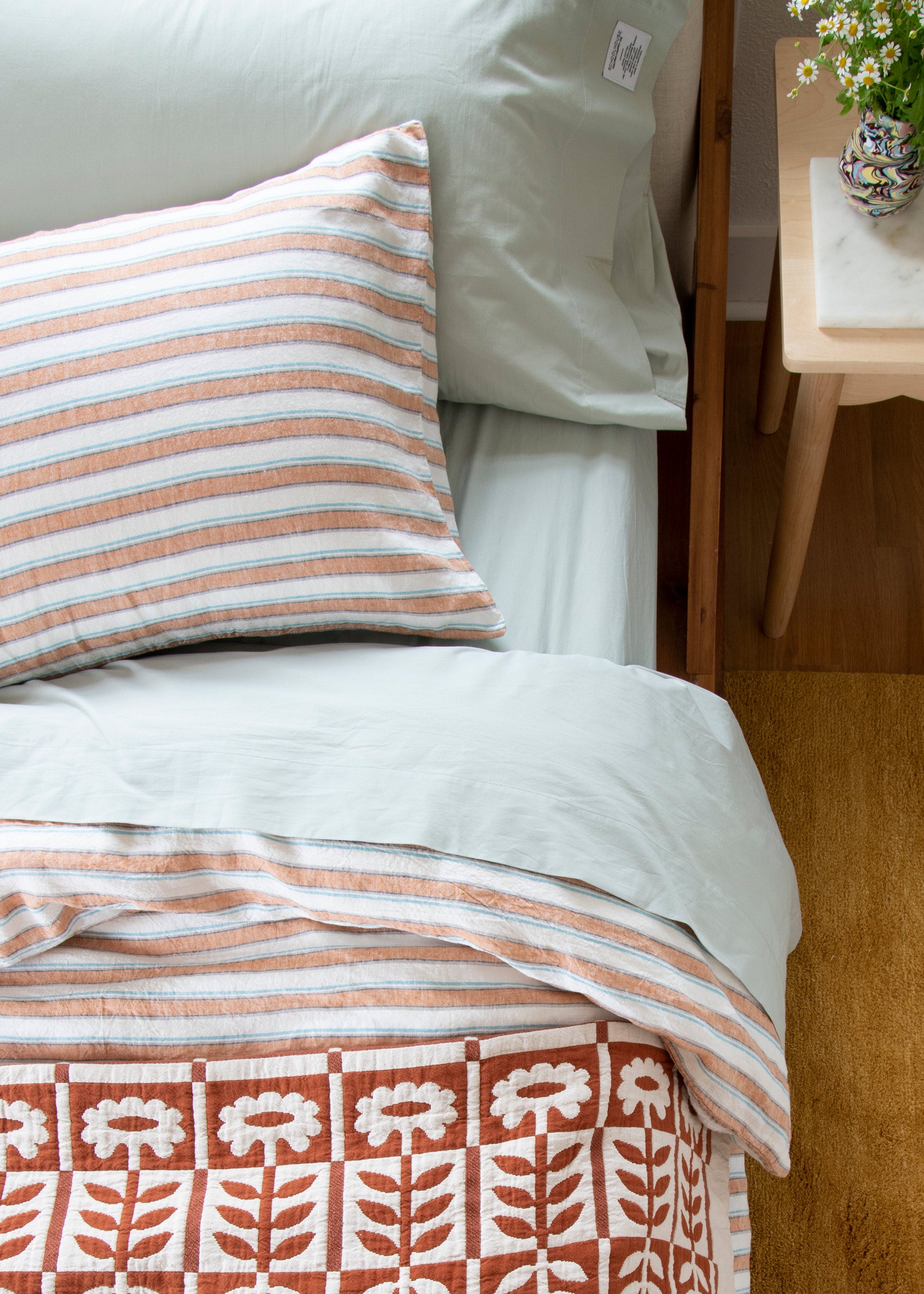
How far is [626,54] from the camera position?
991 millimetres

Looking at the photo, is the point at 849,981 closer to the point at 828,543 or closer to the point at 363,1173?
the point at 828,543

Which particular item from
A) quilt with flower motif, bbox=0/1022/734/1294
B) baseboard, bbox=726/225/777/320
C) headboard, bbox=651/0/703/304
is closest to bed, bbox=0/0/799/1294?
quilt with flower motif, bbox=0/1022/734/1294

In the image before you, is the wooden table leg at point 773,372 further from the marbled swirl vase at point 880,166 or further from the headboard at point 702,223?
the marbled swirl vase at point 880,166

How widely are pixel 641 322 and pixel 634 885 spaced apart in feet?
2.14

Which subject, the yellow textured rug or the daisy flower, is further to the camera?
the yellow textured rug

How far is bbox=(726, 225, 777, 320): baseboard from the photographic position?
161cm

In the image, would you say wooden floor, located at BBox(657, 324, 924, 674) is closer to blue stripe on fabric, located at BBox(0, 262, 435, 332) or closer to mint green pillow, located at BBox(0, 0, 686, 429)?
mint green pillow, located at BBox(0, 0, 686, 429)

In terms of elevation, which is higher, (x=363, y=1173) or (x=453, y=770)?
(x=453, y=770)

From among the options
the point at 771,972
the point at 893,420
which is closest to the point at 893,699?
the point at 893,420

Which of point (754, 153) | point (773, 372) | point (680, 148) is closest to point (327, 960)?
point (680, 148)

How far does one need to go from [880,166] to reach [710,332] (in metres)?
0.24

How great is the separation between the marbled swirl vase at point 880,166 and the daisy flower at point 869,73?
0.05 m

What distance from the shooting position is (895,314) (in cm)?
100

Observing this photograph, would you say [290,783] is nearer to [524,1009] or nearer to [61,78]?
[524,1009]
